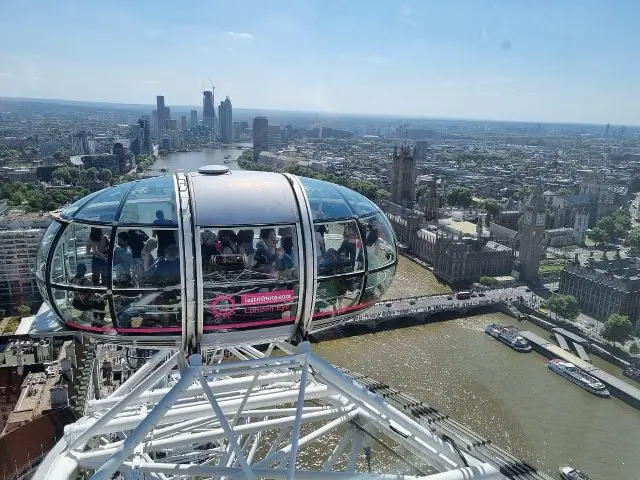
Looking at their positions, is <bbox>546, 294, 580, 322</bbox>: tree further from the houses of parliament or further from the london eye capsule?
the london eye capsule

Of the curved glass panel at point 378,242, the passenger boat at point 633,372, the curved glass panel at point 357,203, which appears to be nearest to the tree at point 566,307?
the passenger boat at point 633,372

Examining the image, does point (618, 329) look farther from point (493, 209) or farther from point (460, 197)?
point (460, 197)

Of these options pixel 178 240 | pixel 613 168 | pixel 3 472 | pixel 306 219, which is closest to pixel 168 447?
pixel 178 240

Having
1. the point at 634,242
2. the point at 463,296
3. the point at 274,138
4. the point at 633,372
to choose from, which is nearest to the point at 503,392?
the point at 633,372

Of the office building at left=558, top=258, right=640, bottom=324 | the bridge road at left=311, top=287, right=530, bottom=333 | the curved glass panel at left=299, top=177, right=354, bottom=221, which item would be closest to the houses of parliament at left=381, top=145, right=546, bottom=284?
the bridge road at left=311, top=287, right=530, bottom=333

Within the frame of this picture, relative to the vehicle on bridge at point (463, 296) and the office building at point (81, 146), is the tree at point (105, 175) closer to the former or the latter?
the office building at point (81, 146)

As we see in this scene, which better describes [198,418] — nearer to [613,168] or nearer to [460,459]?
[460,459]

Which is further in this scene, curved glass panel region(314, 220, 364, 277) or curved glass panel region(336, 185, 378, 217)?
curved glass panel region(336, 185, 378, 217)
